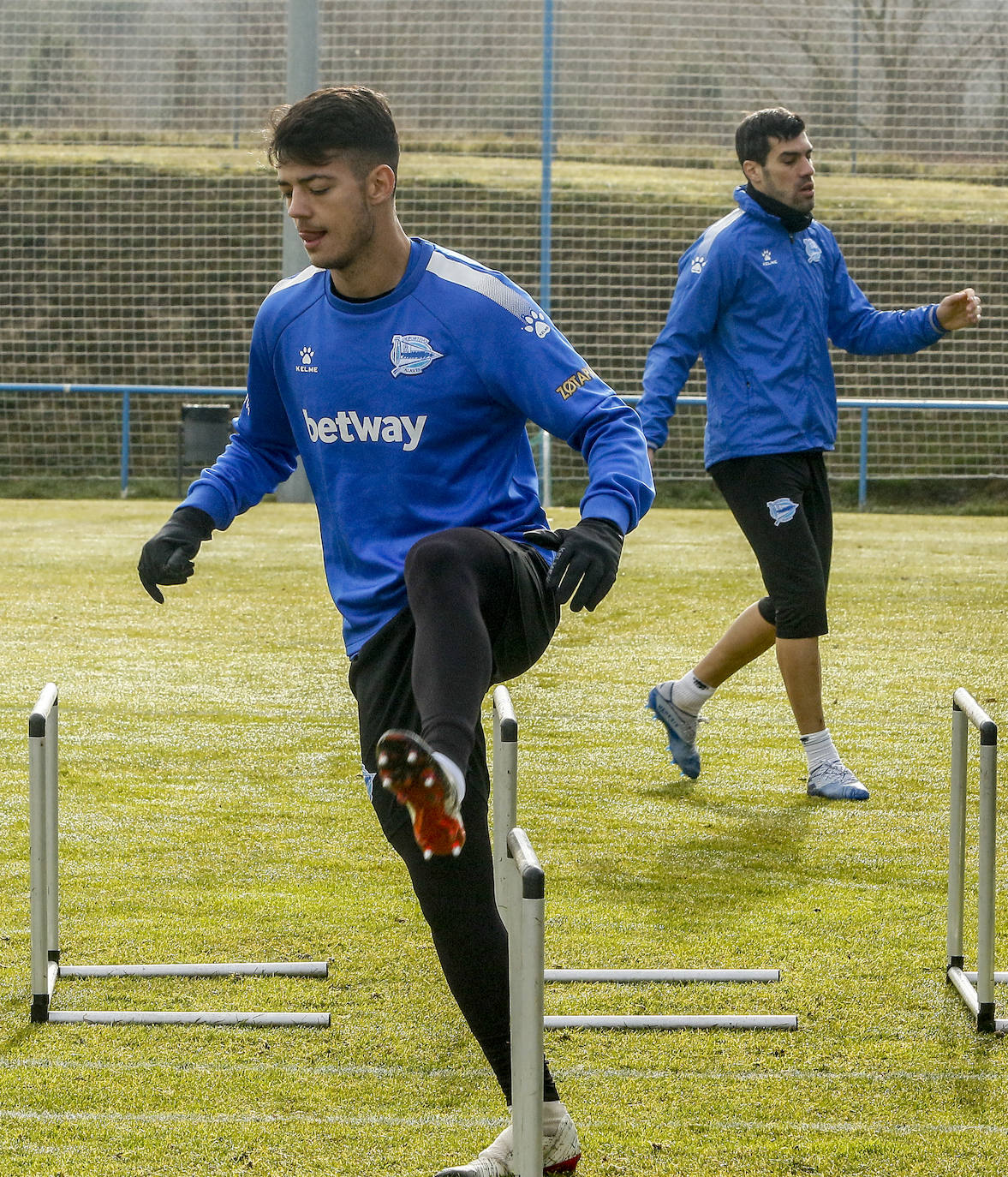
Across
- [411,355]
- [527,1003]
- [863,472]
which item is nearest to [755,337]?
[411,355]

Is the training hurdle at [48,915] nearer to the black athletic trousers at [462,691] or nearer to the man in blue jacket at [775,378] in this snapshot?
the black athletic trousers at [462,691]

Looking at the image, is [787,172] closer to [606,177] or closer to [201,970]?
[201,970]

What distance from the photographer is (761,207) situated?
5340 mm

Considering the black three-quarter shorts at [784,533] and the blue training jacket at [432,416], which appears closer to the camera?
the blue training jacket at [432,416]

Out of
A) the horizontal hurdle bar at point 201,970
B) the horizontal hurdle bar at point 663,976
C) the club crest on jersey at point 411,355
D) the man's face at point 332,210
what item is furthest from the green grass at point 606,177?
the club crest on jersey at point 411,355

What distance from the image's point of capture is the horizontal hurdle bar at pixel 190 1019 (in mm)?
3336

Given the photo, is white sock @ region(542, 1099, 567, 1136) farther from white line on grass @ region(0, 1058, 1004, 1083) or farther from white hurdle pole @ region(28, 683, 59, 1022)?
white hurdle pole @ region(28, 683, 59, 1022)

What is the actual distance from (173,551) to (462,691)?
0.79 metres

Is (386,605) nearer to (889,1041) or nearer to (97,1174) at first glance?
(97,1174)

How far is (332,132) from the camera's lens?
9.12 feet

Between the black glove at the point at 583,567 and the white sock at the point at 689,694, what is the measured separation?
296cm

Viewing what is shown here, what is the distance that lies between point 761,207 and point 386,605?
9.92ft

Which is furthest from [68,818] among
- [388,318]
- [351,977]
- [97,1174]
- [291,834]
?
[388,318]


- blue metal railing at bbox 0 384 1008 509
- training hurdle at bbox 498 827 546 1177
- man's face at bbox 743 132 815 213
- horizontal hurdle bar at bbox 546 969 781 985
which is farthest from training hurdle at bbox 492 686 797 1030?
blue metal railing at bbox 0 384 1008 509
